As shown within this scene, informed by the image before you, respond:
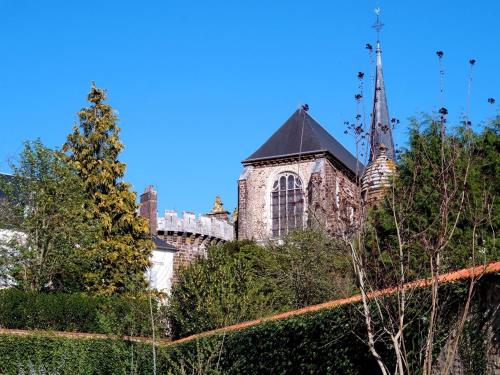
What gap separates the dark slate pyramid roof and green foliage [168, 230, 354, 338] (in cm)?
1437

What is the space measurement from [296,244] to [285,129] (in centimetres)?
1662

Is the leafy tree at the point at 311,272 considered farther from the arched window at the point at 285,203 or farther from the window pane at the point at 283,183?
the window pane at the point at 283,183

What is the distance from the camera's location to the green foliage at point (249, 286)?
67.0 ft

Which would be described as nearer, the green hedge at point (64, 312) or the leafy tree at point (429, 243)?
the leafy tree at point (429, 243)

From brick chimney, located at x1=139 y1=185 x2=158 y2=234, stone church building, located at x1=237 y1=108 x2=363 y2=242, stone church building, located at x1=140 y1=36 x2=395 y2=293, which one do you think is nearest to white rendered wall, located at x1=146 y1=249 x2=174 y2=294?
stone church building, located at x1=140 y1=36 x2=395 y2=293

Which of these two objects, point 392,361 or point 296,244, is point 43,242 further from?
point 392,361

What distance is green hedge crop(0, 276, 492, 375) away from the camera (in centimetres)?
1112

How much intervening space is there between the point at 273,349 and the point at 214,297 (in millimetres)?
6750

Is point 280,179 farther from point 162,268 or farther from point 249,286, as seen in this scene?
point 249,286

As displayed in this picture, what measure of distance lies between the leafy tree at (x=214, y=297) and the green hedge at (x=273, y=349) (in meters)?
2.33

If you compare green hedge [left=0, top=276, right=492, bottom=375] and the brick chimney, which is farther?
the brick chimney

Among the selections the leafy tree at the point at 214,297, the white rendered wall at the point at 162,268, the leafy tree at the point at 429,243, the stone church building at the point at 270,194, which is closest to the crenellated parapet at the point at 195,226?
the stone church building at the point at 270,194

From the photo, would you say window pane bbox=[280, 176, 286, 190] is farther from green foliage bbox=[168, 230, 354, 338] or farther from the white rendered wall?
green foliage bbox=[168, 230, 354, 338]

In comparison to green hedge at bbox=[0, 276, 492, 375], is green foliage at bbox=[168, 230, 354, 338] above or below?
above
